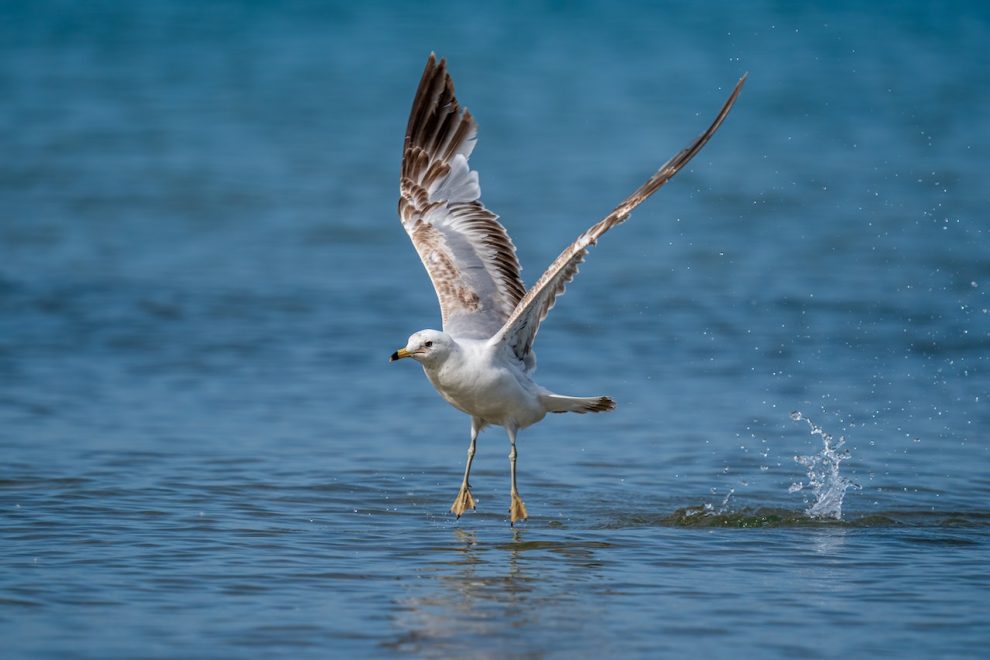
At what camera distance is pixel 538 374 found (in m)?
12.2

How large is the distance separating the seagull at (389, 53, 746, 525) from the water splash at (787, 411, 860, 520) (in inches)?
47.1

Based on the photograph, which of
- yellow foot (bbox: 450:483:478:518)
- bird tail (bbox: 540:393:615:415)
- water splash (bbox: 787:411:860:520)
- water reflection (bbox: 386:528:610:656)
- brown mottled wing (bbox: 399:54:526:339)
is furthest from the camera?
brown mottled wing (bbox: 399:54:526:339)

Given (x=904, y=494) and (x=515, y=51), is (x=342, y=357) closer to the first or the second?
(x=904, y=494)

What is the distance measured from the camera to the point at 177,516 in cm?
790

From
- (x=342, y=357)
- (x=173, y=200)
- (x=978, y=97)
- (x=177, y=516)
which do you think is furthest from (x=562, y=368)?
(x=978, y=97)

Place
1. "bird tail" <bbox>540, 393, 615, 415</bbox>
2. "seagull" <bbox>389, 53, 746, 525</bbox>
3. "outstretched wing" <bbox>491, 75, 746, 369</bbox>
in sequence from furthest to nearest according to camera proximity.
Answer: "bird tail" <bbox>540, 393, 615, 415</bbox>, "seagull" <bbox>389, 53, 746, 525</bbox>, "outstretched wing" <bbox>491, 75, 746, 369</bbox>

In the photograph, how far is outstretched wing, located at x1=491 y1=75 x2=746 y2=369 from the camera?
7.68 meters

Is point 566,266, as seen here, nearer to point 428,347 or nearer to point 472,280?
point 428,347

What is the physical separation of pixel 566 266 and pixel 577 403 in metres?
1.02

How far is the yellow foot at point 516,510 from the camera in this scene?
26.4ft

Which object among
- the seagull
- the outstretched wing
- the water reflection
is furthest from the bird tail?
the water reflection

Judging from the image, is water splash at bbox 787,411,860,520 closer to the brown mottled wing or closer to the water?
the water

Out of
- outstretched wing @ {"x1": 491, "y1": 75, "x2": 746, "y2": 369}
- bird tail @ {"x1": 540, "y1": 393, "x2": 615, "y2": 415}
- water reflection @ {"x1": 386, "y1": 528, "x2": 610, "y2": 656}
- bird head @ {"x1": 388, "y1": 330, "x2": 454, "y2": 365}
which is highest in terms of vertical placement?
outstretched wing @ {"x1": 491, "y1": 75, "x2": 746, "y2": 369}

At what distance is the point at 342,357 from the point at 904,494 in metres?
5.28
